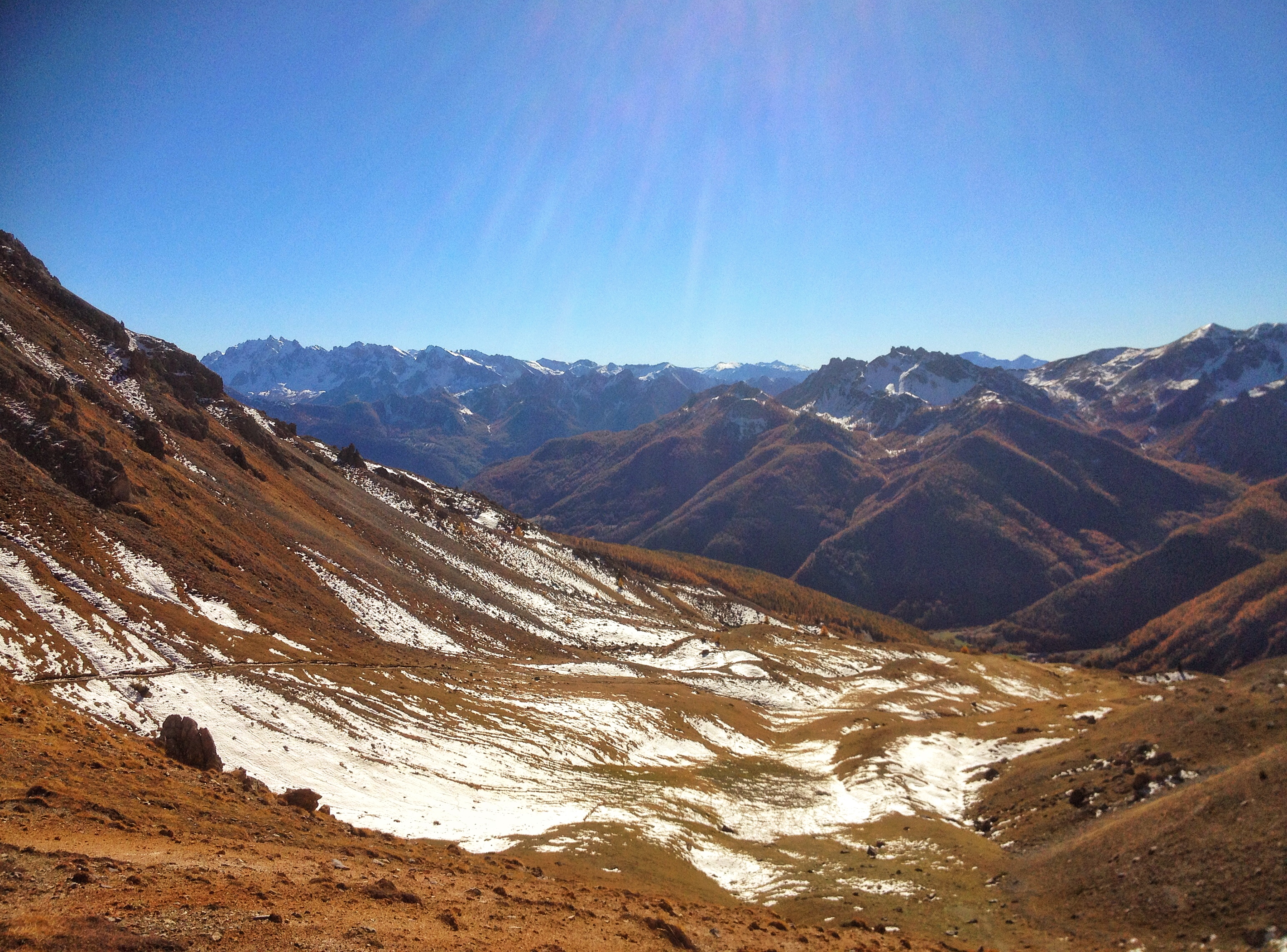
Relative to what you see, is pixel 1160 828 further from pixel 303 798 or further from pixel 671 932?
pixel 303 798

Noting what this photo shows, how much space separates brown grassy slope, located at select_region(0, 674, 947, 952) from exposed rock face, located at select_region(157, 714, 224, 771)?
41.3 inches

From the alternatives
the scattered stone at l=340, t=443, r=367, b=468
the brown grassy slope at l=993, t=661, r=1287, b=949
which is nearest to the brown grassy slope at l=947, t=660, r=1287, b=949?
the brown grassy slope at l=993, t=661, r=1287, b=949

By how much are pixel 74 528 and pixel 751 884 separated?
48.7 meters

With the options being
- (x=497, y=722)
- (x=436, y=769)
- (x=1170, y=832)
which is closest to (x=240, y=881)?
(x=436, y=769)

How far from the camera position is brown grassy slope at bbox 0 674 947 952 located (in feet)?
44.7

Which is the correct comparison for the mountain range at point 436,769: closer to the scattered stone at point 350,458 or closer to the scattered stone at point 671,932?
the scattered stone at point 671,932

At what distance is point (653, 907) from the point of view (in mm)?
23516

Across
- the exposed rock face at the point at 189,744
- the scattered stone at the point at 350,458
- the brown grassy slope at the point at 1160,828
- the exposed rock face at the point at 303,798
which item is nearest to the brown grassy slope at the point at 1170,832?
the brown grassy slope at the point at 1160,828

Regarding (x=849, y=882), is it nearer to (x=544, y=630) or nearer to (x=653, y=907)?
(x=653, y=907)

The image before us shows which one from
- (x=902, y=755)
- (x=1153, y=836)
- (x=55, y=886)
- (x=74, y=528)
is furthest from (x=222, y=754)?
(x=902, y=755)

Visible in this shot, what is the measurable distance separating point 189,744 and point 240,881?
14.9 metres

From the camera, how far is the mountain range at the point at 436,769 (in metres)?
18.4

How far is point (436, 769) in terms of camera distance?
132 ft

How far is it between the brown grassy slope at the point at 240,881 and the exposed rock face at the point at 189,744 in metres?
1.05
